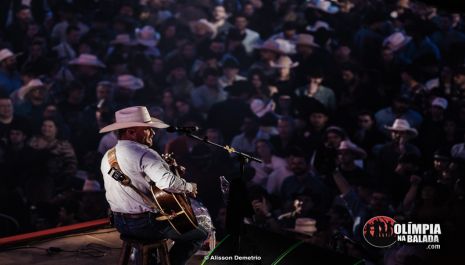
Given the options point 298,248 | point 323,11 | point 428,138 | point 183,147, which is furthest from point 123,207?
point 323,11

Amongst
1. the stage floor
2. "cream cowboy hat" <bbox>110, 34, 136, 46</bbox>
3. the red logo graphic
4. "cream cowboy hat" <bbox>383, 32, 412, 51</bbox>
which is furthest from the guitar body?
"cream cowboy hat" <bbox>110, 34, 136, 46</bbox>

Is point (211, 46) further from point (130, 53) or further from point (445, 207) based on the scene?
point (445, 207)

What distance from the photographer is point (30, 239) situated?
20.5ft

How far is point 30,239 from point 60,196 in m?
1.79

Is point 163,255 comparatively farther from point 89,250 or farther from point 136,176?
point 89,250

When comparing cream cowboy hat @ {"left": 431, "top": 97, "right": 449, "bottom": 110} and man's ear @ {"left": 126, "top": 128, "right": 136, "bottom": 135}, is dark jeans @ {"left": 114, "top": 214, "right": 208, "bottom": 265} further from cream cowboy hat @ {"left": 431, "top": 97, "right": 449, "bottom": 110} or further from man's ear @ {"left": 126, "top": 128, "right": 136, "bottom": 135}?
cream cowboy hat @ {"left": 431, "top": 97, "right": 449, "bottom": 110}

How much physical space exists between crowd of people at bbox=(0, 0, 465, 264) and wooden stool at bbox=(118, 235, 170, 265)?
10.2 feet

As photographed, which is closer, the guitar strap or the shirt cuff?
the guitar strap

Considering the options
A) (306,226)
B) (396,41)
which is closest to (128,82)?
(306,226)

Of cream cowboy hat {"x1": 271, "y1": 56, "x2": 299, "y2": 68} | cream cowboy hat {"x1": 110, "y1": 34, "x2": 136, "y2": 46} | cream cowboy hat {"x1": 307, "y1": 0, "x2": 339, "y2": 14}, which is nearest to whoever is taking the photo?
cream cowboy hat {"x1": 307, "y1": 0, "x2": 339, "y2": 14}

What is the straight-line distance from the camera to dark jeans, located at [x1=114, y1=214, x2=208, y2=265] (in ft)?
14.3

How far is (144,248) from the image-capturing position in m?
4.33

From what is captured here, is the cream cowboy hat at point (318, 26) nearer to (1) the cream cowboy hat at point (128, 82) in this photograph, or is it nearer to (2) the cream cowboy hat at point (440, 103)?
(2) the cream cowboy hat at point (440, 103)

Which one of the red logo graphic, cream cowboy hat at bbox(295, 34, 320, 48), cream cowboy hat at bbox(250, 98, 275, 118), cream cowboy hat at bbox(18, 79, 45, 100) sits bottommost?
the red logo graphic
